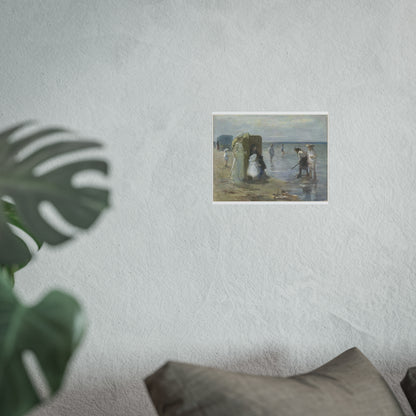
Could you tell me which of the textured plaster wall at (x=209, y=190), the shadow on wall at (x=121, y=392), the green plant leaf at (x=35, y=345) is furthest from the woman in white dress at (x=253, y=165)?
the green plant leaf at (x=35, y=345)

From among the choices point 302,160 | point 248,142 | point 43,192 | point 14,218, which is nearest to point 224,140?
point 248,142

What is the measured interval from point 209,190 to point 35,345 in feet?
3.15

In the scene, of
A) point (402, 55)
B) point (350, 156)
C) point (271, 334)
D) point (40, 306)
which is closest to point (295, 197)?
point (350, 156)

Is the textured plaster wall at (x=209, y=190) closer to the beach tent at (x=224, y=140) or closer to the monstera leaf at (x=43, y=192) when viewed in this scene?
the beach tent at (x=224, y=140)

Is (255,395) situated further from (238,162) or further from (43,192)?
(238,162)

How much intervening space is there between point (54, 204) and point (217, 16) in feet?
3.49

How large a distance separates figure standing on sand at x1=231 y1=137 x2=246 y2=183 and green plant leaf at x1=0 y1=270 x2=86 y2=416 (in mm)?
954

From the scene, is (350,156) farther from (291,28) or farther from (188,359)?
(188,359)

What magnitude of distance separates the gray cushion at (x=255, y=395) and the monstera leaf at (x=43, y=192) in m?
0.48

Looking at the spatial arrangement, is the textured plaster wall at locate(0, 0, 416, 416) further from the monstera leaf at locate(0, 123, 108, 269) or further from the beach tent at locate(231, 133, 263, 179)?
the monstera leaf at locate(0, 123, 108, 269)

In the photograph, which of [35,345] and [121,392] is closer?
[35,345]

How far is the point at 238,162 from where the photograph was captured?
4.57ft

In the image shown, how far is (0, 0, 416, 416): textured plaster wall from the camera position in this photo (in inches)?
53.6

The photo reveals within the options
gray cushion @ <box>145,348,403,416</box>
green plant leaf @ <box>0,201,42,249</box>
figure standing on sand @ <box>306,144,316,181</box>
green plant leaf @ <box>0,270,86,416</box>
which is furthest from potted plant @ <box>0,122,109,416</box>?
figure standing on sand @ <box>306,144,316,181</box>
